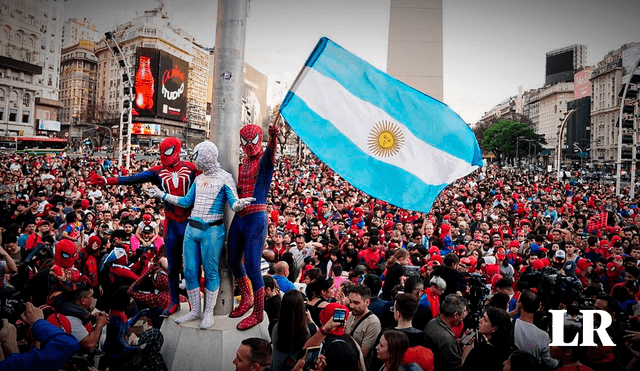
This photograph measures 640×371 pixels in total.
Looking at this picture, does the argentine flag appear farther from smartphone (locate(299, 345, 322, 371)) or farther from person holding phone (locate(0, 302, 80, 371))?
person holding phone (locate(0, 302, 80, 371))

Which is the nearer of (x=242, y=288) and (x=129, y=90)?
(x=242, y=288)

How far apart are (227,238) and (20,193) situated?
468 inches

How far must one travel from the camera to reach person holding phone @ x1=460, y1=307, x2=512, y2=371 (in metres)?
3.06

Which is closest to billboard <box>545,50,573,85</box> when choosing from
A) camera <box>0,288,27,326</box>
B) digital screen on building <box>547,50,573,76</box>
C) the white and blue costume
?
digital screen on building <box>547,50,573,76</box>

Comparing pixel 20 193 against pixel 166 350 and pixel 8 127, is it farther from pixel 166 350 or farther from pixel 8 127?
pixel 8 127

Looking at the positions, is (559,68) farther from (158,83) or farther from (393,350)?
(393,350)

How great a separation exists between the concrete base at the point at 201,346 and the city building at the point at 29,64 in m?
67.9

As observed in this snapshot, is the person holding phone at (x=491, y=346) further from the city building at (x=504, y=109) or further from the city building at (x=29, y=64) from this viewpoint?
the city building at (x=504, y=109)

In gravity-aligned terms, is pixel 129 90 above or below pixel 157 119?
below

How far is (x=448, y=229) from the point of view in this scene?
969 centimetres

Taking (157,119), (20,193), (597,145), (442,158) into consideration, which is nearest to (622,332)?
(442,158)

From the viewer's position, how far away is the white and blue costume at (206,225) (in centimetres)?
379

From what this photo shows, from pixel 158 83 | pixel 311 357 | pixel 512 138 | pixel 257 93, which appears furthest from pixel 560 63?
pixel 311 357

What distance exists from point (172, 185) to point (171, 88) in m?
63.4
